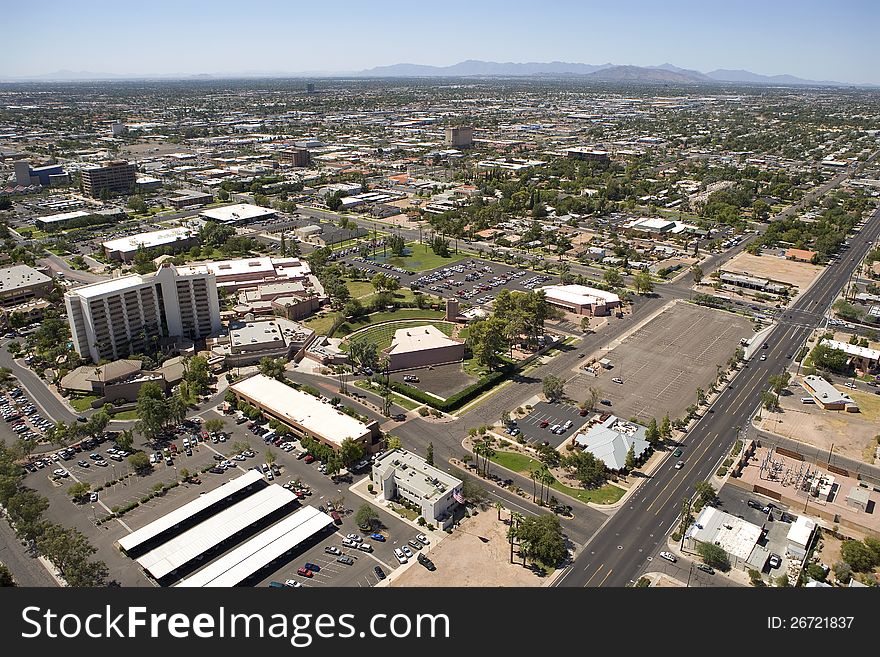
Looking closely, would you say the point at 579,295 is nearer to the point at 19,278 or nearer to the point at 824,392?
the point at 824,392

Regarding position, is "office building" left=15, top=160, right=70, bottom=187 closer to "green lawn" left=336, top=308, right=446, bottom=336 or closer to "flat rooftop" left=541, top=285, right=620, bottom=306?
"green lawn" left=336, top=308, right=446, bottom=336

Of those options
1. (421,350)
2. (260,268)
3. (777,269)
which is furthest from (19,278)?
(777,269)

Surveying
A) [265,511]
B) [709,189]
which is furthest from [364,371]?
[709,189]

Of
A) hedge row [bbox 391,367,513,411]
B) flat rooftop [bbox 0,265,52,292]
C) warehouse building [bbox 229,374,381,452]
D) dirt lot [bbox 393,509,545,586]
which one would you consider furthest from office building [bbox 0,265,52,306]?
dirt lot [bbox 393,509,545,586]

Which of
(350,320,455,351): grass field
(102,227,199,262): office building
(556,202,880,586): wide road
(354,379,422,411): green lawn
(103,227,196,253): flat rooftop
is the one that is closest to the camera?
(556,202,880,586): wide road

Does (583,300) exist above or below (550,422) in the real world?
above
